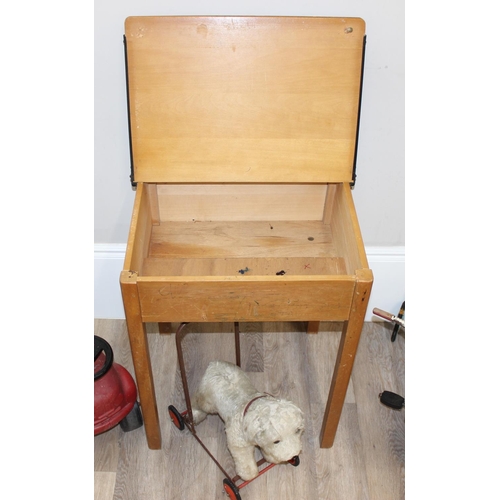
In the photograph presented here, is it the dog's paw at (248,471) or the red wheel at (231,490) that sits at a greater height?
the dog's paw at (248,471)

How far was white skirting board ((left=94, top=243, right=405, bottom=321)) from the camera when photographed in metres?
1.70

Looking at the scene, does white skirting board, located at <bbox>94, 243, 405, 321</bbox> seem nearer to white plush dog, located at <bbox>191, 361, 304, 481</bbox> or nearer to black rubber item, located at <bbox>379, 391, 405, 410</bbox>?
black rubber item, located at <bbox>379, 391, 405, 410</bbox>

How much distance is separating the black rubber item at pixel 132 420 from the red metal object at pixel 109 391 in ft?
0.04

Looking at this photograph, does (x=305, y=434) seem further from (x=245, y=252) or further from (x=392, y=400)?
(x=245, y=252)

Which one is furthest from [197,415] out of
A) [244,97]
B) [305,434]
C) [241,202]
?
[244,97]

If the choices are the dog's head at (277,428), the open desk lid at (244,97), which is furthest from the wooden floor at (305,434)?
the open desk lid at (244,97)

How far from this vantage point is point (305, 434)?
1.50m

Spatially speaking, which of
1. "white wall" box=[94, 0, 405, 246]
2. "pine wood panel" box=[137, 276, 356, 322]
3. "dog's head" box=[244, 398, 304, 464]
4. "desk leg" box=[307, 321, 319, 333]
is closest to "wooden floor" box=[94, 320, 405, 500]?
"desk leg" box=[307, 321, 319, 333]

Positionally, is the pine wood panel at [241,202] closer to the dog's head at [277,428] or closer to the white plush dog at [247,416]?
the white plush dog at [247,416]

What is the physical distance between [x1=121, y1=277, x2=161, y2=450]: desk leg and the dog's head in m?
0.25

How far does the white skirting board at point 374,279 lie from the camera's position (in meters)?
1.70

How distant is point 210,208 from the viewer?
1.49 m

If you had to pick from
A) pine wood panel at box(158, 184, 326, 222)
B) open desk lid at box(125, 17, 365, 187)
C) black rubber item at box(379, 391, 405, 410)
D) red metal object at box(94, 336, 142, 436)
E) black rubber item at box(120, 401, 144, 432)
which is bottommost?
black rubber item at box(120, 401, 144, 432)

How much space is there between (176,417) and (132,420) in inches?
4.6
